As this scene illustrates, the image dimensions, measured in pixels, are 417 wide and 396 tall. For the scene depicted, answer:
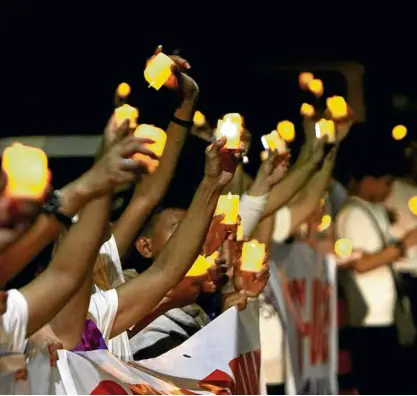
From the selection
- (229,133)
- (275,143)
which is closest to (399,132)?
(275,143)

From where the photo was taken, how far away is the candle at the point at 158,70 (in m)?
3.62

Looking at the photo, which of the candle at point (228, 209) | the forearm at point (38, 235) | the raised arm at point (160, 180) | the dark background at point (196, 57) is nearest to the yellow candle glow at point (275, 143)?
the dark background at point (196, 57)

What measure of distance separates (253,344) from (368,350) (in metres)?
2.49

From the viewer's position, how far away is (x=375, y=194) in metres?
6.61

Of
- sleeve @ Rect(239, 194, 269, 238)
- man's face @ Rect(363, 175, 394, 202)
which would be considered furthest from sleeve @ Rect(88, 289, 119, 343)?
man's face @ Rect(363, 175, 394, 202)

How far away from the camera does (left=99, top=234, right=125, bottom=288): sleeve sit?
353 cm

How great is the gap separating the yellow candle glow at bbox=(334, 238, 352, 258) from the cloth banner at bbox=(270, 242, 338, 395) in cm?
8

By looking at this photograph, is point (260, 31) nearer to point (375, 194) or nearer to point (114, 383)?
point (375, 194)

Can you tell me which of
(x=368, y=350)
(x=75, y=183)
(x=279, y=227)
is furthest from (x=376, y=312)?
(x=75, y=183)

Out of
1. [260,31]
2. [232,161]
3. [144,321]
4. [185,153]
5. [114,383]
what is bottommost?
[114,383]

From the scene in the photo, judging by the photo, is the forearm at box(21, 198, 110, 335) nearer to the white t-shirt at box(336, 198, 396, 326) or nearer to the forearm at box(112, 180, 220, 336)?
the forearm at box(112, 180, 220, 336)

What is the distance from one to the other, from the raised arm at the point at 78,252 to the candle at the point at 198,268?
1.12 m

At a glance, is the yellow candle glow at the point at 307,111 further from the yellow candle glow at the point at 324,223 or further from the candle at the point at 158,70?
the candle at the point at 158,70

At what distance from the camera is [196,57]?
666 centimetres
